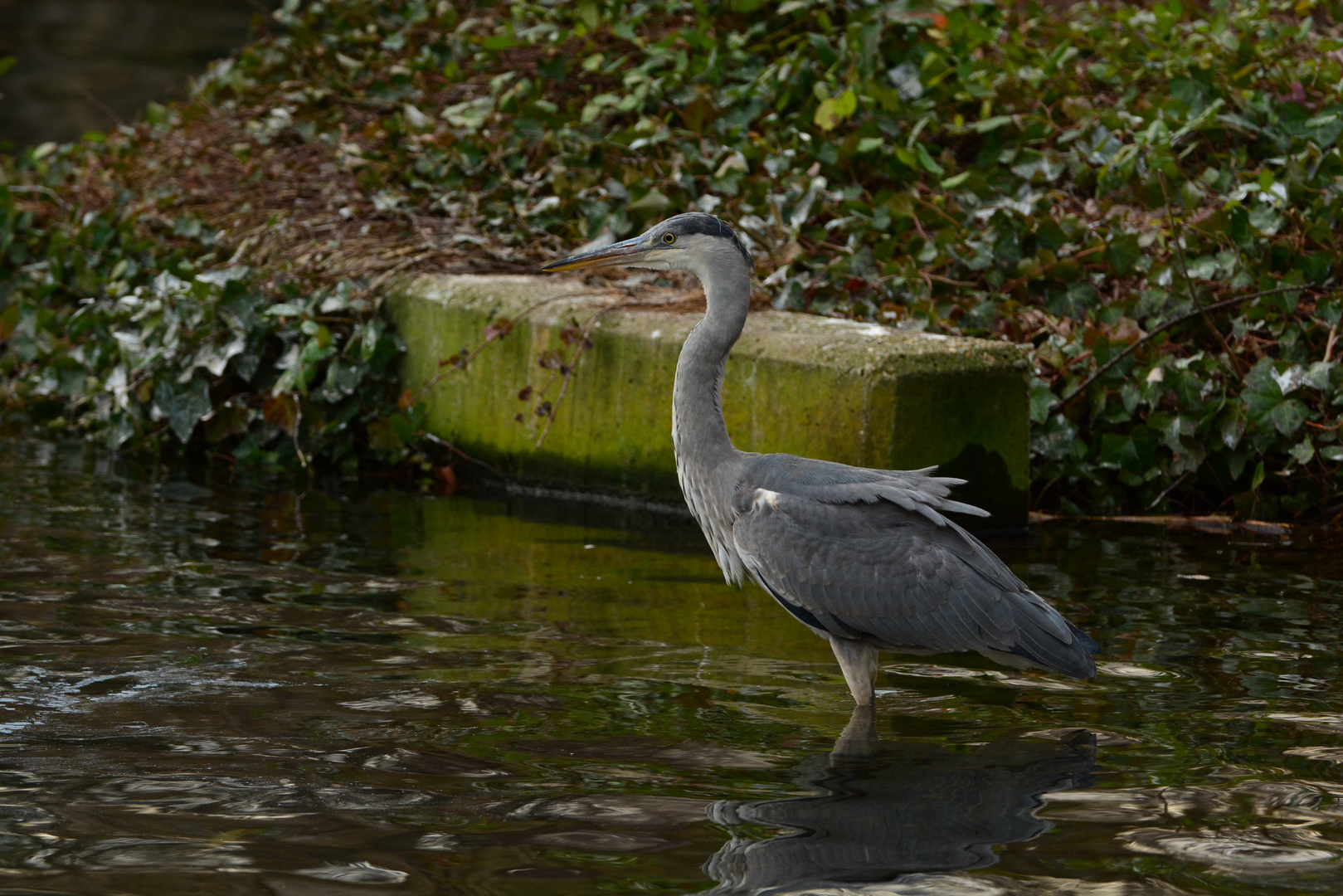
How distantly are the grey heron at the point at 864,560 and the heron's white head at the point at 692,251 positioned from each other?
486 millimetres

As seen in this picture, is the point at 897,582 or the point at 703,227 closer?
the point at 897,582

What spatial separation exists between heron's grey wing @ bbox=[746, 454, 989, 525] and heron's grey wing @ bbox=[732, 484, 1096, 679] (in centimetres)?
4

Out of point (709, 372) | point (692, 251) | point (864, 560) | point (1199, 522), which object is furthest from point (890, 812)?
point (1199, 522)

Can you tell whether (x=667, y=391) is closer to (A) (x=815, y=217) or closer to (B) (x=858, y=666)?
(A) (x=815, y=217)

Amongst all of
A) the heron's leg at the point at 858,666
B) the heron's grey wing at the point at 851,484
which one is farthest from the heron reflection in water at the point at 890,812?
the heron's grey wing at the point at 851,484

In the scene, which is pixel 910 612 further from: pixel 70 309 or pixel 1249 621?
pixel 70 309

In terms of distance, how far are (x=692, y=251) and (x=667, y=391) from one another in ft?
6.95

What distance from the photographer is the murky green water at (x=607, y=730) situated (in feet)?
10.5

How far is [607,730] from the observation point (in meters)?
4.15

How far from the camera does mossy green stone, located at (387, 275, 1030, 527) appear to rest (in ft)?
21.5

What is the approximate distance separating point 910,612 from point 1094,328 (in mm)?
3612

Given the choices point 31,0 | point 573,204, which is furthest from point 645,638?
point 31,0

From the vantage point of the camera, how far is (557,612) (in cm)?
556

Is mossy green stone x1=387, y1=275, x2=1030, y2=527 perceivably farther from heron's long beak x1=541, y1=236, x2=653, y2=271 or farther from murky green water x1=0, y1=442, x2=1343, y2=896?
heron's long beak x1=541, y1=236, x2=653, y2=271
